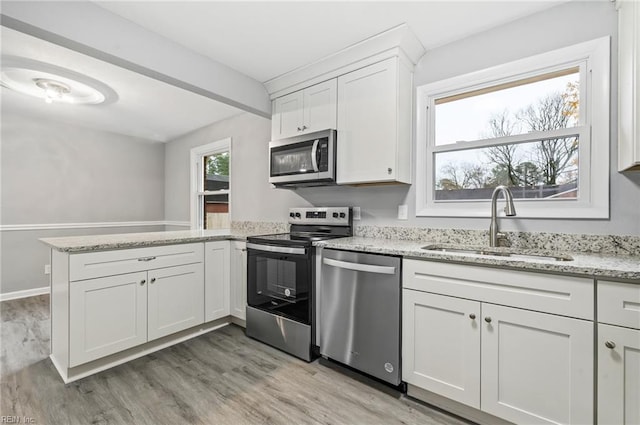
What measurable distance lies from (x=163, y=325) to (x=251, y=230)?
1.49 metres

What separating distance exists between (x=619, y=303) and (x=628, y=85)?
1112 millimetres

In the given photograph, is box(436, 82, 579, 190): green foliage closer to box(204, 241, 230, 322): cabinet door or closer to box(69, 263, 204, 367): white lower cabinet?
box(204, 241, 230, 322): cabinet door

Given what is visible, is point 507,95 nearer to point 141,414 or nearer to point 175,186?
point 141,414

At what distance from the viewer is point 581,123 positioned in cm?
176

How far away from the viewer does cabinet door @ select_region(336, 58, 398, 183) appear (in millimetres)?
2156

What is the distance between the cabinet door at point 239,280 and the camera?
280 centimetres

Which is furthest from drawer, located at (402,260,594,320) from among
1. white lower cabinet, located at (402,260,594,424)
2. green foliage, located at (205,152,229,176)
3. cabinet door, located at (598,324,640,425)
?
green foliage, located at (205,152,229,176)

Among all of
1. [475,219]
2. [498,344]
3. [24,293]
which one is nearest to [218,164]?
[24,293]

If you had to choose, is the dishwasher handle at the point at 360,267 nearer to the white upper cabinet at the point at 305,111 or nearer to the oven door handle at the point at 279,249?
the oven door handle at the point at 279,249

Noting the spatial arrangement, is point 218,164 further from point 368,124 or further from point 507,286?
point 507,286

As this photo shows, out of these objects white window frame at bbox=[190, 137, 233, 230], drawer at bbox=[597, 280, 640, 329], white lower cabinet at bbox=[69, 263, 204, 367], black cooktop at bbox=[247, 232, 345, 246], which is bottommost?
white lower cabinet at bbox=[69, 263, 204, 367]

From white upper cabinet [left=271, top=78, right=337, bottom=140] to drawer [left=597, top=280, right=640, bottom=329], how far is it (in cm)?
195

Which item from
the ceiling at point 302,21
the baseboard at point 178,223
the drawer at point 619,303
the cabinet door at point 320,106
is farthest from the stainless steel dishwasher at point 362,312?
the baseboard at point 178,223

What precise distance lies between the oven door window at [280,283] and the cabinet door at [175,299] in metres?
0.47
